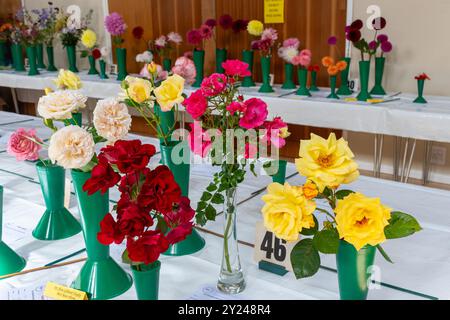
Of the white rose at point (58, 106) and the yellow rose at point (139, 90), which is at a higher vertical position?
the yellow rose at point (139, 90)

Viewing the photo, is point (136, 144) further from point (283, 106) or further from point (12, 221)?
point (283, 106)

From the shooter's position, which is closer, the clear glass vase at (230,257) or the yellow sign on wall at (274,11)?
the clear glass vase at (230,257)

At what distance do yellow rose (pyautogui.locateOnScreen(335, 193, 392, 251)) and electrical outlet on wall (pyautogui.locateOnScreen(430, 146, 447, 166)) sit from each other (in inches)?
114

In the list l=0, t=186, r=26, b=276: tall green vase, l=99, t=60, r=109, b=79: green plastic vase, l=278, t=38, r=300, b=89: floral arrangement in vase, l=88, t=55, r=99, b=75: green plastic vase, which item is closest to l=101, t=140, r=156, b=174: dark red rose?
l=0, t=186, r=26, b=276: tall green vase

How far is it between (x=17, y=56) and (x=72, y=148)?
13.8 ft

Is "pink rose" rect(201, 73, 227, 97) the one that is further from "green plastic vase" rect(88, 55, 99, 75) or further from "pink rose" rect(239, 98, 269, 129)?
"green plastic vase" rect(88, 55, 99, 75)

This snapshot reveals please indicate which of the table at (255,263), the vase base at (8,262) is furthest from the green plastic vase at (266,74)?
the vase base at (8,262)

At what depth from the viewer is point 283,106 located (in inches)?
122

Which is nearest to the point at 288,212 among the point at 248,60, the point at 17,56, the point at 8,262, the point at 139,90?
the point at 139,90

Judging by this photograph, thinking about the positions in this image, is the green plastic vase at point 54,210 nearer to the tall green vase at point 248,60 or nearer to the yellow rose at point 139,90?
the yellow rose at point 139,90

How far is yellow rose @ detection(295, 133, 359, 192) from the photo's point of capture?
736mm

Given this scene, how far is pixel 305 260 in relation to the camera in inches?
30.9

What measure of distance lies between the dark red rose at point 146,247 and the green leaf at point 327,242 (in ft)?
0.77

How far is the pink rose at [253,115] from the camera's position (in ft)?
2.74
